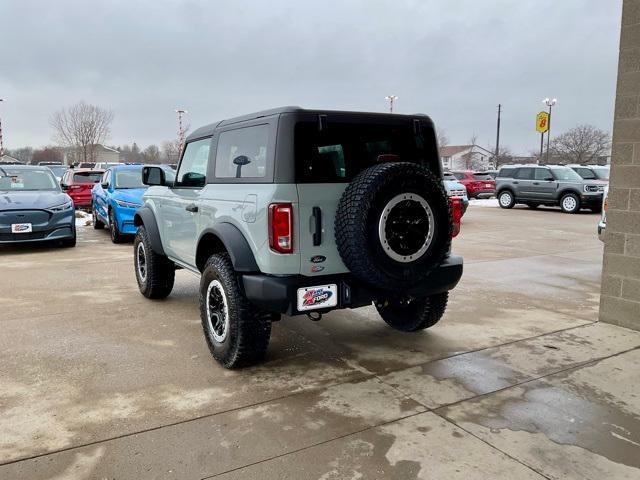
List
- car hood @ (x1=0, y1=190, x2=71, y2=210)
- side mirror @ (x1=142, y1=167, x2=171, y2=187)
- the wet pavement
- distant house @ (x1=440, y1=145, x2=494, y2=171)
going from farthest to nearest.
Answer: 1. distant house @ (x1=440, y1=145, x2=494, y2=171)
2. car hood @ (x1=0, y1=190, x2=71, y2=210)
3. side mirror @ (x1=142, y1=167, x2=171, y2=187)
4. the wet pavement

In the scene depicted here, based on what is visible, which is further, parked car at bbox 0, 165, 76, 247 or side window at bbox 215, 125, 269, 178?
parked car at bbox 0, 165, 76, 247

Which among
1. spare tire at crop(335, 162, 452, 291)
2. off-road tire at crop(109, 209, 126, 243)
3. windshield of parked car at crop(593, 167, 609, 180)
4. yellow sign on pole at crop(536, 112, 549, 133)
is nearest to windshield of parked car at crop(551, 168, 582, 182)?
windshield of parked car at crop(593, 167, 609, 180)

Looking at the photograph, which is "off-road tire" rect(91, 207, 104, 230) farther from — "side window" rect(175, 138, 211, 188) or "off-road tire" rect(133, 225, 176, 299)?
"side window" rect(175, 138, 211, 188)

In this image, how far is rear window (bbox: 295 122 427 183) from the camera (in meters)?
3.62

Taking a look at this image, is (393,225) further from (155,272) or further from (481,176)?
(481,176)

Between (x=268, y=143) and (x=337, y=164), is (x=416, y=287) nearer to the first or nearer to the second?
(x=337, y=164)

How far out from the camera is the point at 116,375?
3902 millimetres

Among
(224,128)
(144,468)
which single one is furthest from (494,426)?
(224,128)

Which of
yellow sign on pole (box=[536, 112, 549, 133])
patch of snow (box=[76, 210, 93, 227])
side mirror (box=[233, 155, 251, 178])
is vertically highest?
yellow sign on pole (box=[536, 112, 549, 133])

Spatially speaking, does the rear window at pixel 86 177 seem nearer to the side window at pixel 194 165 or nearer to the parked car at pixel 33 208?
the parked car at pixel 33 208

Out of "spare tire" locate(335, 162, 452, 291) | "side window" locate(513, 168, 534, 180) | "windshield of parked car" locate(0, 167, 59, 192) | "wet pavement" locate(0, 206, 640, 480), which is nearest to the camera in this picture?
"wet pavement" locate(0, 206, 640, 480)

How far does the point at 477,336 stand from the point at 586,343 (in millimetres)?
901

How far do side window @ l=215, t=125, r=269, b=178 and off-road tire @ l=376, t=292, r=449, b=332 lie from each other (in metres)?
1.61

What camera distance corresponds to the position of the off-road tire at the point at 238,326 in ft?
12.4
